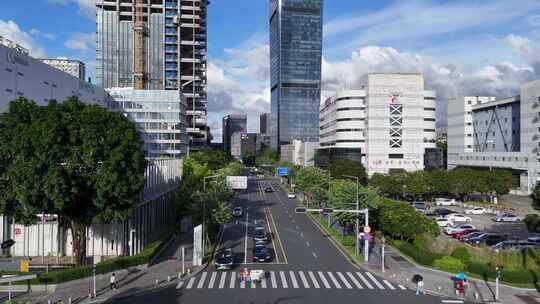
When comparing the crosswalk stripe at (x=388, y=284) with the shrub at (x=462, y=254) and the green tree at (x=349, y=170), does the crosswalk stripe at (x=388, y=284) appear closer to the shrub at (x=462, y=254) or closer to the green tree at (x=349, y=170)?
the shrub at (x=462, y=254)

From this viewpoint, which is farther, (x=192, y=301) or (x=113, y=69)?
(x=113, y=69)

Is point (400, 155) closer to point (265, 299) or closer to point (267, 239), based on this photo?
point (267, 239)

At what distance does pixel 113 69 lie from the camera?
520 feet

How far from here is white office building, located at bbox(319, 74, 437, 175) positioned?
12731 centimetres

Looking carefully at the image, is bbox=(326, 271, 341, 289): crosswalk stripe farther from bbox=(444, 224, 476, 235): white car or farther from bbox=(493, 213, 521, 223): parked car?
bbox=(493, 213, 521, 223): parked car

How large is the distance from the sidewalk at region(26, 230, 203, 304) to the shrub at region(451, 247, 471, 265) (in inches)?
984

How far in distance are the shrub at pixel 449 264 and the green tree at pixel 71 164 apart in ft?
92.8

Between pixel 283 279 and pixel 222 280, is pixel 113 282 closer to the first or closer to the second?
pixel 222 280

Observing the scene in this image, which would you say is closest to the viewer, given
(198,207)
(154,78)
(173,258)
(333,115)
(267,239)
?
(173,258)

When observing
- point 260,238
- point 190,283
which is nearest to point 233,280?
point 190,283

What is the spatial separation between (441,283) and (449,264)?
4844 millimetres

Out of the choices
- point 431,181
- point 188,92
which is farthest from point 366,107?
point 188,92

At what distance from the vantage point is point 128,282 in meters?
38.9

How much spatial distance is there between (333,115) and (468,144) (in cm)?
4288
